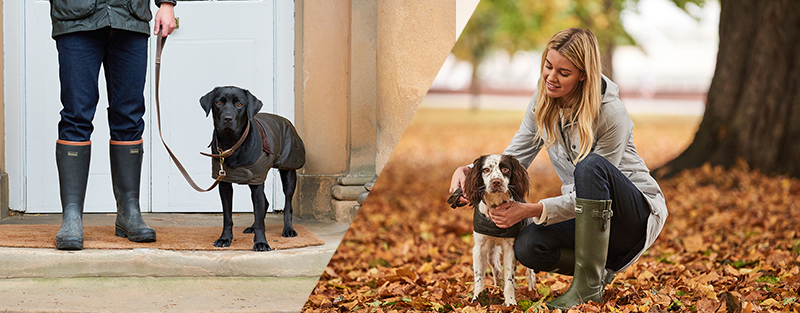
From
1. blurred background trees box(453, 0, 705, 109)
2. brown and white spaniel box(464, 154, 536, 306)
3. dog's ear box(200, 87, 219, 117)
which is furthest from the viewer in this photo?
blurred background trees box(453, 0, 705, 109)

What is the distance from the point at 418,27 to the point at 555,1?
7.77m

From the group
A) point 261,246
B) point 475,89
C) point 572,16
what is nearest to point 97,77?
point 261,246

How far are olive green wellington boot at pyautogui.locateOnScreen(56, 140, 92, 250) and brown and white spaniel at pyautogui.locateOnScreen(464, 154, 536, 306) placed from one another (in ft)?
6.16

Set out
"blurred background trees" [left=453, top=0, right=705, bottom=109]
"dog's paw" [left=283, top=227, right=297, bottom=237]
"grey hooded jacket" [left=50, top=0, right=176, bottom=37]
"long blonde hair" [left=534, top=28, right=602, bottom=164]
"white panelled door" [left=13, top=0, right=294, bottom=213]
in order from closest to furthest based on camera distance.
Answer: "long blonde hair" [left=534, top=28, right=602, bottom=164] → "grey hooded jacket" [left=50, top=0, right=176, bottom=37] → "dog's paw" [left=283, top=227, right=297, bottom=237] → "white panelled door" [left=13, top=0, right=294, bottom=213] → "blurred background trees" [left=453, top=0, right=705, bottom=109]

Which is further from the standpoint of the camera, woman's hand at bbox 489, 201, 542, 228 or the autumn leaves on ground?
the autumn leaves on ground

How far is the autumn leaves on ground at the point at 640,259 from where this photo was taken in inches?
98.0

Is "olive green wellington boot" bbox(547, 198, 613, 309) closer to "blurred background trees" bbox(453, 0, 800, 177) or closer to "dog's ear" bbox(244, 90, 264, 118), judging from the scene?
"dog's ear" bbox(244, 90, 264, 118)

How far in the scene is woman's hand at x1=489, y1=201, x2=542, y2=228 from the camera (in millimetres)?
1961

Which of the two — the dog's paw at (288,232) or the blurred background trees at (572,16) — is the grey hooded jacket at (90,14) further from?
the blurred background trees at (572,16)

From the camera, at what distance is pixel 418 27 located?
154 inches

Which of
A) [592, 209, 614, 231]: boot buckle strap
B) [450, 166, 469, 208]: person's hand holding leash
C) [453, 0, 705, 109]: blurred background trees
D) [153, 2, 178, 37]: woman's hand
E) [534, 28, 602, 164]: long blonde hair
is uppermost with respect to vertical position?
[453, 0, 705, 109]: blurred background trees

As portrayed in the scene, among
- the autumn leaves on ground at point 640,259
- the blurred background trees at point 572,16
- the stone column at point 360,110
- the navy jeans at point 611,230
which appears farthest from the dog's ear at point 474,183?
the blurred background trees at point 572,16

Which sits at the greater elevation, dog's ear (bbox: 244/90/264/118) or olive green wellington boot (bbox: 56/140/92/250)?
dog's ear (bbox: 244/90/264/118)

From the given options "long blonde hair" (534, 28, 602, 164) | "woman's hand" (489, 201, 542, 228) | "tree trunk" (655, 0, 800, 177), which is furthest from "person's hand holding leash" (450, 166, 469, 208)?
"tree trunk" (655, 0, 800, 177)
